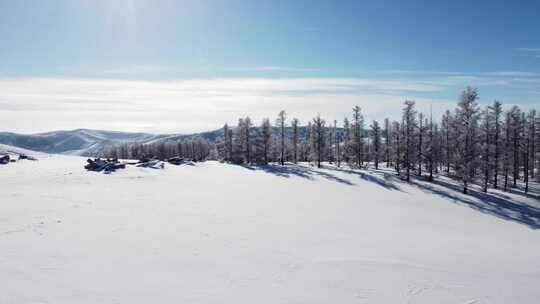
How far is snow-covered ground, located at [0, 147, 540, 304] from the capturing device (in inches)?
389

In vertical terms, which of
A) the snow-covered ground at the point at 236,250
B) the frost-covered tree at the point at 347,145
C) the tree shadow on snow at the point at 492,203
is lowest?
the tree shadow on snow at the point at 492,203

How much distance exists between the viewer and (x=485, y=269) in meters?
13.4

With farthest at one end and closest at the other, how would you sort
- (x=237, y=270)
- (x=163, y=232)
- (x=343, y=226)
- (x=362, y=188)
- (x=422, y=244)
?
(x=362, y=188) < (x=343, y=226) < (x=422, y=244) < (x=163, y=232) < (x=237, y=270)

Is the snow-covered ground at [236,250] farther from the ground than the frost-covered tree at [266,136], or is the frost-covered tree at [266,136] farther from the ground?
the frost-covered tree at [266,136]

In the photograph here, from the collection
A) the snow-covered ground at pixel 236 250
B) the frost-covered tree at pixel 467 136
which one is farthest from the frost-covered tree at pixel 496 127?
the snow-covered ground at pixel 236 250

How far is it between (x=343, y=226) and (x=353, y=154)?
175ft

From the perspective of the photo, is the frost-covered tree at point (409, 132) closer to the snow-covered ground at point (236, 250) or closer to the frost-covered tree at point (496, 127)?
the frost-covered tree at point (496, 127)

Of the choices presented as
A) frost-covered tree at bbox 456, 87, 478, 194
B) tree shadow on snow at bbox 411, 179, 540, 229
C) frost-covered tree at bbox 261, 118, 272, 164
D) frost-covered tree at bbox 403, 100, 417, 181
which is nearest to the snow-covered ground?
tree shadow on snow at bbox 411, 179, 540, 229

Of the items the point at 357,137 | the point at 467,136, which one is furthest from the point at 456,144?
the point at 357,137

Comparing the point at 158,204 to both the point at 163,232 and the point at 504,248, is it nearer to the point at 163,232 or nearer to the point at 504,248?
the point at 163,232

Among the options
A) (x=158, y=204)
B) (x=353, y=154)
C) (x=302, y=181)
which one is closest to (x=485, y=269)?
(x=158, y=204)

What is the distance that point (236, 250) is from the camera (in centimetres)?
1393

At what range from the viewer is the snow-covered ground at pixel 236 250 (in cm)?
988

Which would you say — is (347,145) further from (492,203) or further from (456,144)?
(492,203)
